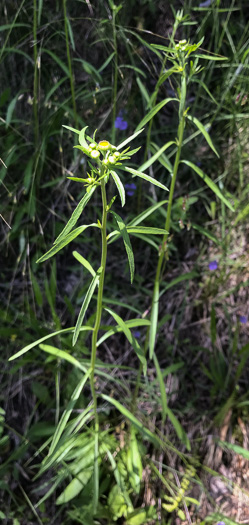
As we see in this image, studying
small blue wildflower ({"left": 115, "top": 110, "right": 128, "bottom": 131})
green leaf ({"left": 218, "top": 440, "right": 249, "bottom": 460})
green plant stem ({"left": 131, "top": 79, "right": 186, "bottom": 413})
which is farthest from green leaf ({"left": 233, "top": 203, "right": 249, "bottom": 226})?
green leaf ({"left": 218, "top": 440, "right": 249, "bottom": 460})

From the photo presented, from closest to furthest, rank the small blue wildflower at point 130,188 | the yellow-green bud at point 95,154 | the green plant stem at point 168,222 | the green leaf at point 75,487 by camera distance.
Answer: the yellow-green bud at point 95,154, the green plant stem at point 168,222, the green leaf at point 75,487, the small blue wildflower at point 130,188

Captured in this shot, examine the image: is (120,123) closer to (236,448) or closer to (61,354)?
(61,354)

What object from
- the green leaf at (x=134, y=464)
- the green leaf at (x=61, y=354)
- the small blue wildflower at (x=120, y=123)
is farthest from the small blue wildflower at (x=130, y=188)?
the green leaf at (x=134, y=464)

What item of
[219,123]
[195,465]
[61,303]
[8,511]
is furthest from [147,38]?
[8,511]

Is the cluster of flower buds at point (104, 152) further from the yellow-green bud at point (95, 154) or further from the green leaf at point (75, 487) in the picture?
the green leaf at point (75, 487)

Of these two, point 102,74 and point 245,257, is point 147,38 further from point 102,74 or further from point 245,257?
point 245,257

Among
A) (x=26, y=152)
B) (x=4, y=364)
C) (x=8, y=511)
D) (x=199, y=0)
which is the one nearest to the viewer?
(x=8, y=511)

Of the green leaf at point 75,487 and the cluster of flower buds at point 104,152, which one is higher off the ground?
the cluster of flower buds at point 104,152

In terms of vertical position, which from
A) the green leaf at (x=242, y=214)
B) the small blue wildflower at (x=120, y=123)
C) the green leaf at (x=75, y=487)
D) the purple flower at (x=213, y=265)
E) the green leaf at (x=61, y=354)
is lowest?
the green leaf at (x=75, y=487)

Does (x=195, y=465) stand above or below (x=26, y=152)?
below
